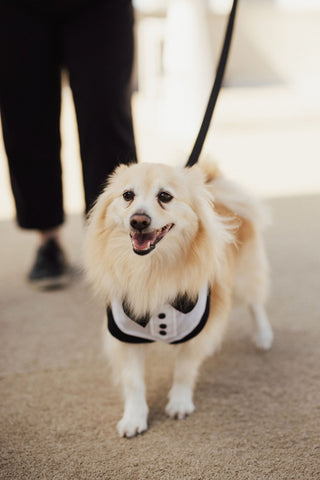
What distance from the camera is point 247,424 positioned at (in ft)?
3.90

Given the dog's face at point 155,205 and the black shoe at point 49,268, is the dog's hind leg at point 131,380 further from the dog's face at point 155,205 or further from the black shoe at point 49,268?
the black shoe at point 49,268

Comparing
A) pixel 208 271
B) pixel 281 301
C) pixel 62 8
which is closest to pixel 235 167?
pixel 281 301

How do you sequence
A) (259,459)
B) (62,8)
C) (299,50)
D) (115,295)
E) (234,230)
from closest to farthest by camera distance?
(259,459) → (115,295) → (234,230) → (62,8) → (299,50)

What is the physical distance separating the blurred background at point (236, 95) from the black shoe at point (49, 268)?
3.23 ft

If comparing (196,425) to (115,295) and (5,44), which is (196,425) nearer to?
(115,295)

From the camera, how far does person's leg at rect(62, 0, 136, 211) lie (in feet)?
5.17

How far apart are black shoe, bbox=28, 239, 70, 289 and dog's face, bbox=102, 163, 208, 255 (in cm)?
94

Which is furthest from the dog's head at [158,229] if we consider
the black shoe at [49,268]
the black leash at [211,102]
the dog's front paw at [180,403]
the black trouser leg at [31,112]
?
the black shoe at [49,268]

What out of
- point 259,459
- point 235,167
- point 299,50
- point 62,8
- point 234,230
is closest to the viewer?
point 259,459

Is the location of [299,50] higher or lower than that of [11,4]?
higher

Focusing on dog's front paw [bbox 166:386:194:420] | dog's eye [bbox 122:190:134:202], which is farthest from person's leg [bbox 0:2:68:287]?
dog's front paw [bbox 166:386:194:420]

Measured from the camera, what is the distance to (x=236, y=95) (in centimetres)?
594

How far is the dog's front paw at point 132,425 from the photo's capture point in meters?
1.16

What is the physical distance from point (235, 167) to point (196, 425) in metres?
3.04
